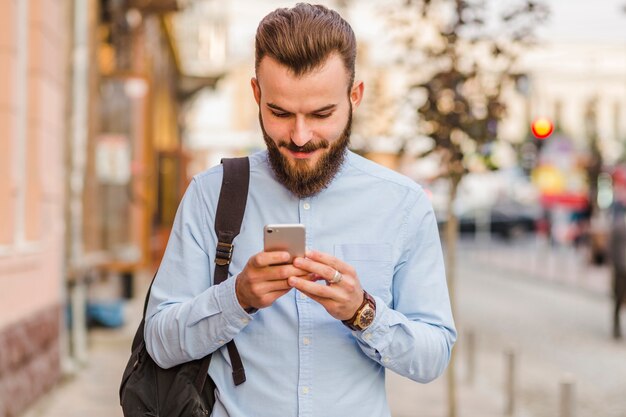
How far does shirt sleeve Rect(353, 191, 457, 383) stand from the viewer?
2.16 metres

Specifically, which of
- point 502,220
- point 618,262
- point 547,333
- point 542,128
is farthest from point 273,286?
point 502,220

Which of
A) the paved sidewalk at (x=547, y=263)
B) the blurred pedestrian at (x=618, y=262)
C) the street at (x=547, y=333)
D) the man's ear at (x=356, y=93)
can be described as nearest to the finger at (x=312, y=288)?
the man's ear at (x=356, y=93)

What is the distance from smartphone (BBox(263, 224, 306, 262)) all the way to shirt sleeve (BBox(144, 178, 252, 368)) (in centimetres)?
18

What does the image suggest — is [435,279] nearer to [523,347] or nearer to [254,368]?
[254,368]

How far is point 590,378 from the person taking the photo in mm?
10695

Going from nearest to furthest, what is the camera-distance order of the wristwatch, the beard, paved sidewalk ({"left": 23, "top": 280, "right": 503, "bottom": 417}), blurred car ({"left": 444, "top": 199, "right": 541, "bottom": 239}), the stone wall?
the wristwatch, the beard, the stone wall, paved sidewalk ({"left": 23, "top": 280, "right": 503, "bottom": 417}), blurred car ({"left": 444, "top": 199, "right": 541, "bottom": 239})

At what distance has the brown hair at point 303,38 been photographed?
212cm

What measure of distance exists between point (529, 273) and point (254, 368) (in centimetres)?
2501

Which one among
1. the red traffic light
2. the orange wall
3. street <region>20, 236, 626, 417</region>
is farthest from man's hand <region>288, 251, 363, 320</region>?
the red traffic light

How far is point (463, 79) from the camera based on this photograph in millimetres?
8047

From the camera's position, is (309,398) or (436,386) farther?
(436,386)

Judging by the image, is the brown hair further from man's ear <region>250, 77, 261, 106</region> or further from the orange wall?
the orange wall

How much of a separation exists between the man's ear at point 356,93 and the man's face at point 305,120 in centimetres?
5

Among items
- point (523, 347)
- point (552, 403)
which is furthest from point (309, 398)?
point (523, 347)
